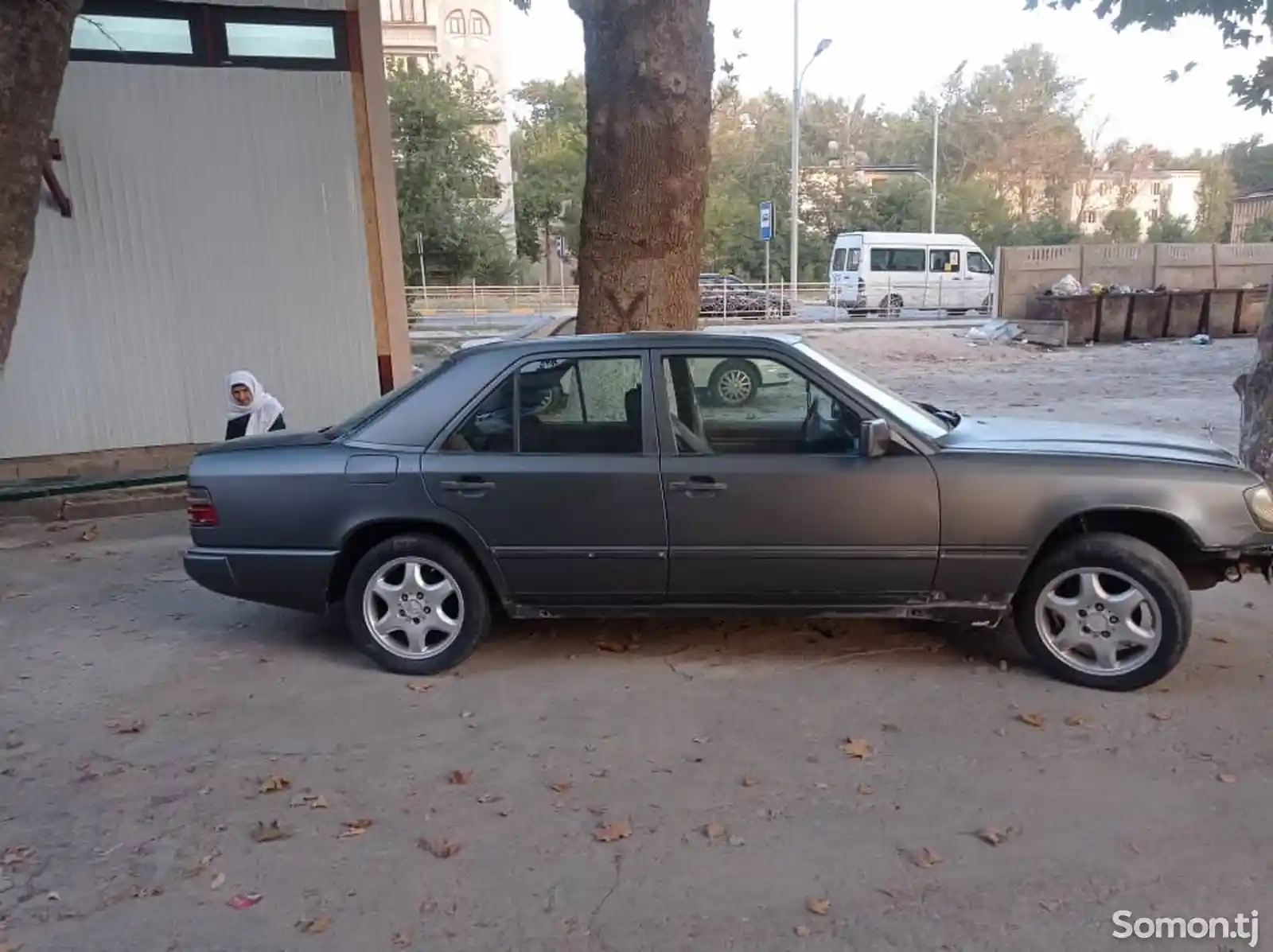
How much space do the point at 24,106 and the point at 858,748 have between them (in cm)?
591

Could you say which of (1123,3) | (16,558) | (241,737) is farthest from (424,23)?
(241,737)

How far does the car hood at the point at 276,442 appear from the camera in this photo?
15.8ft

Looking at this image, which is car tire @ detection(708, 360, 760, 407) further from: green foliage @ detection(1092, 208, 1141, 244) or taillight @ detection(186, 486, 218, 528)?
green foliage @ detection(1092, 208, 1141, 244)

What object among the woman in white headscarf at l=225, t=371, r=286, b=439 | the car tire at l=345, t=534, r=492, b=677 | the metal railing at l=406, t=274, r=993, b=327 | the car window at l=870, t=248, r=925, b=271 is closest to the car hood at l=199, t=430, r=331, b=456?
the car tire at l=345, t=534, r=492, b=677

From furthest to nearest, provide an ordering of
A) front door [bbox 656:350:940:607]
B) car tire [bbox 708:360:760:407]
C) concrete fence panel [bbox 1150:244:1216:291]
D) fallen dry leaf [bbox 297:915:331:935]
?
1. concrete fence panel [bbox 1150:244:1216:291]
2. car tire [bbox 708:360:760:407]
3. front door [bbox 656:350:940:607]
4. fallen dry leaf [bbox 297:915:331:935]

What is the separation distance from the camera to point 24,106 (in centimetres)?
593

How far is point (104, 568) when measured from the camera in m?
6.71

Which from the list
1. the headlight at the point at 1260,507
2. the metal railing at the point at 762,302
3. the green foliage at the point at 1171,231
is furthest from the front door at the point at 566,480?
the green foliage at the point at 1171,231

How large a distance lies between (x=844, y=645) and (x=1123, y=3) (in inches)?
457

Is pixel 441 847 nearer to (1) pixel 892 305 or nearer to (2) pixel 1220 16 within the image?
(2) pixel 1220 16

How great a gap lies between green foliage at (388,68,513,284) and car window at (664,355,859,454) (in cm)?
2736

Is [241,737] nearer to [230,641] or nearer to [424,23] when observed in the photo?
[230,641]

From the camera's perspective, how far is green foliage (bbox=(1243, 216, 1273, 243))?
142ft

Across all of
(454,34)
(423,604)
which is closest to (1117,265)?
(423,604)
